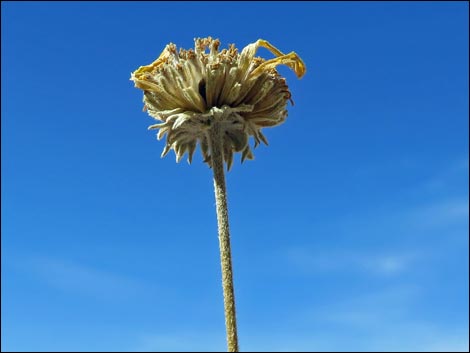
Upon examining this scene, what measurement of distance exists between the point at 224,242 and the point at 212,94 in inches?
84.7

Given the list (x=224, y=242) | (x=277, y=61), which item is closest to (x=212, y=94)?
(x=277, y=61)

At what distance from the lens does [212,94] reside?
27.8ft

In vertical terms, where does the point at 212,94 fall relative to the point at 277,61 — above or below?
below

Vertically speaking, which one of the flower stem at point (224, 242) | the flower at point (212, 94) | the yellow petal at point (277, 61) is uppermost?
the yellow petal at point (277, 61)

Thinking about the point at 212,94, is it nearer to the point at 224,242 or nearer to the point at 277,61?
the point at 277,61

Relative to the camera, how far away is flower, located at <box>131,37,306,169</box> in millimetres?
Answer: 8477

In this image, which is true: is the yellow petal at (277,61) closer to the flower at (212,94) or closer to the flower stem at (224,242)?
the flower at (212,94)

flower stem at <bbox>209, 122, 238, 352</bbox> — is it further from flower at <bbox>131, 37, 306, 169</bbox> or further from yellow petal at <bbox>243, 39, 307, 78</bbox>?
yellow petal at <bbox>243, 39, 307, 78</bbox>

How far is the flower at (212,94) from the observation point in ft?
27.8

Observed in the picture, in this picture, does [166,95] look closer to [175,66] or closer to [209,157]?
[175,66]

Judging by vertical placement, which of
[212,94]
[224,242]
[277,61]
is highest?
[277,61]

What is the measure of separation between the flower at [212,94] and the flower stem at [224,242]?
398 millimetres

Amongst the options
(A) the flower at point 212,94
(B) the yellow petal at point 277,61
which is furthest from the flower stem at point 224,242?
(B) the yellow petal at point 277,61

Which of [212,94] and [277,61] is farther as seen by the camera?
[277,61]
